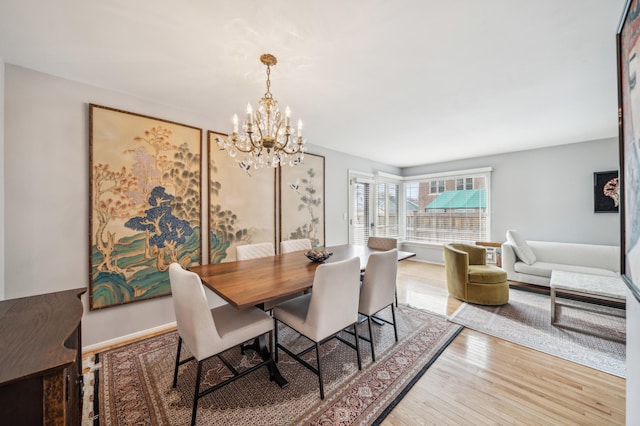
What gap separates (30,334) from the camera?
2.96 feet

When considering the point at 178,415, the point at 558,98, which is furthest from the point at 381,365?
the point at 558,98

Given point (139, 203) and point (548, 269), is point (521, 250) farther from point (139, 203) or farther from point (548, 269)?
point (139, 203)

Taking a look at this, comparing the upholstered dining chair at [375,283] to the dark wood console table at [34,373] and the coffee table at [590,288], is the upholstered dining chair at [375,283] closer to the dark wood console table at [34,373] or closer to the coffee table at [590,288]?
the dark wood console table at [34,373]

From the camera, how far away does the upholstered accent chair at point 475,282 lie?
10.5 ft

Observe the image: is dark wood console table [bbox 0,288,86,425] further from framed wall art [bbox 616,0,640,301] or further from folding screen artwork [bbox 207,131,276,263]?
folding screen artwork [bbox 207,131,276,263]

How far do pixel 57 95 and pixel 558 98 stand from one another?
15.6 feet

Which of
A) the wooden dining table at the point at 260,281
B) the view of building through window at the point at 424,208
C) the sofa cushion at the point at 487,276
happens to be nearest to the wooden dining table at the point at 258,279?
the wooden dining table at the point at 260,281

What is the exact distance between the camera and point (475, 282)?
325 cm

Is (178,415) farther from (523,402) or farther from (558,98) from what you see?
(558,98)

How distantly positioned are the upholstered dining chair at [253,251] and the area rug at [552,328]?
233cm

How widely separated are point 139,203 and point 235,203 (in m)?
1.01

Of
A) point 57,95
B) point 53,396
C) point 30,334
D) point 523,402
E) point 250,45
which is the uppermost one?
point 250,45

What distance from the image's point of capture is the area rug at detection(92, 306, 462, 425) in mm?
1512

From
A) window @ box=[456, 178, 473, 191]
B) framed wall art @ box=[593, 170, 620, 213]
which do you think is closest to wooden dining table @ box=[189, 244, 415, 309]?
window @ box=[456, 178, 473, 191]
